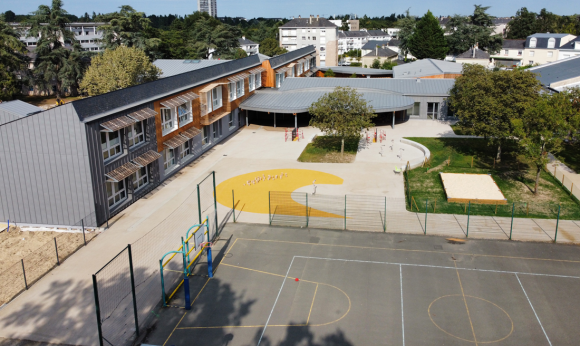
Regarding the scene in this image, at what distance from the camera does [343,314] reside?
50.4 ft

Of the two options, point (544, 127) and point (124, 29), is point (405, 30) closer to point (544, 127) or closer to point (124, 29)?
point (124, 29)

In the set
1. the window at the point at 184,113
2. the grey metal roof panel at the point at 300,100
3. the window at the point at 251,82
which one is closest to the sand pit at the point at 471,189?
the grey metal roof panel at the point at 300,100

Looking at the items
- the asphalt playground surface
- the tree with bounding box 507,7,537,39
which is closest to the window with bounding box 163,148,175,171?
the asphalt playground surface

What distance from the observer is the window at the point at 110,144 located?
22.3 meters

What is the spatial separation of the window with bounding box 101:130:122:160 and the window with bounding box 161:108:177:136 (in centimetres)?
490

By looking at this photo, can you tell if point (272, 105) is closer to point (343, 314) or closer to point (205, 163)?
point (205, 163)

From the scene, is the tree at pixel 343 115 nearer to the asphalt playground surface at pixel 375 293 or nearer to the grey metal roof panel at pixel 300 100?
the grey metal roof panel at pixel 300 100

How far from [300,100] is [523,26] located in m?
103

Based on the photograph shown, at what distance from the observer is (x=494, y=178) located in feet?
92.4

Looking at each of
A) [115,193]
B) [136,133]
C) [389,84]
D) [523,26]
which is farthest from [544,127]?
[523,26]

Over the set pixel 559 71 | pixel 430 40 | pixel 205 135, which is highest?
pixel 430 40

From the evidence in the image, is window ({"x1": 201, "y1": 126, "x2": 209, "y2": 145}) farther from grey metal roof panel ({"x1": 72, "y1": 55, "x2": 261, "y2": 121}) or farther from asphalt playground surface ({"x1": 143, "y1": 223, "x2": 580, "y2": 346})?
asphalt playground surface ({"x1": 143, "y1": 223, "x2": 580, "y2": 346})

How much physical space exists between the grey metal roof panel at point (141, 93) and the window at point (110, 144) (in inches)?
49.8

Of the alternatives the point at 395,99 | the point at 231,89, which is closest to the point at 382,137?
the point at 395,99
